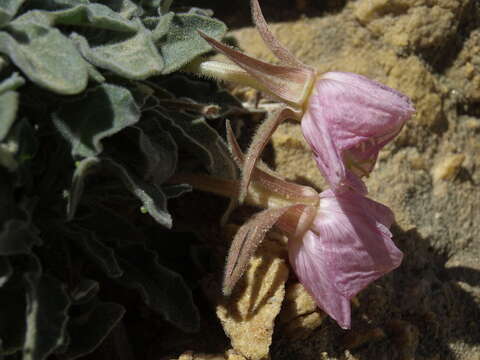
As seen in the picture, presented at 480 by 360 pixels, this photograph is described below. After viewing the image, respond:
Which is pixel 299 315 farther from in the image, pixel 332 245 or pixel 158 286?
pixel 158 286

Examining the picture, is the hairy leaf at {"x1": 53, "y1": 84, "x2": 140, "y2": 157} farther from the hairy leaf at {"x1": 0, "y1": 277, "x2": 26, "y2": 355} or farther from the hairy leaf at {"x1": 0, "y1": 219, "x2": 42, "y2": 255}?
the hairy leaf at {"x1": 0, "y1": 277, "x2": 26, "y2": 355}

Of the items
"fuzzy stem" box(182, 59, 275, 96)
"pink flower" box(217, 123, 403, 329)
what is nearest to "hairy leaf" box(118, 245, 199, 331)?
"pink flower" box(217, 123, 403, 329)

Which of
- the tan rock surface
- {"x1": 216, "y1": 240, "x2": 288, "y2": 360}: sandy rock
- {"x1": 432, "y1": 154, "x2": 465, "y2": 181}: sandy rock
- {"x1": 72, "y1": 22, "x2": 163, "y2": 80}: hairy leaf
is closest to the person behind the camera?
{"x1": 72, "y1": 22, "x2": 163, "y2": 80}: hairy leaf

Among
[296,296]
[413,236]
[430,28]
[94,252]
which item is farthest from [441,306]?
[94,252]

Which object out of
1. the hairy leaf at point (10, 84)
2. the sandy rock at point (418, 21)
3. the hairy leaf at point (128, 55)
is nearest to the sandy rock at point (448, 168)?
the sandy rock at point (418, 21)

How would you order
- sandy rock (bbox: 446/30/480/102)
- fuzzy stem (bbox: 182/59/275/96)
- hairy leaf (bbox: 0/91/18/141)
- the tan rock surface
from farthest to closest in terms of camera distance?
sandy rock (bbox: 446/30/480/102), the tan rock surface, fuzzy stem (bbox: 182/59/275/96), hairy leaf (bbox: 0/91/18/141)

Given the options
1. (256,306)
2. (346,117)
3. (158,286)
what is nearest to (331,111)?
(346,117)

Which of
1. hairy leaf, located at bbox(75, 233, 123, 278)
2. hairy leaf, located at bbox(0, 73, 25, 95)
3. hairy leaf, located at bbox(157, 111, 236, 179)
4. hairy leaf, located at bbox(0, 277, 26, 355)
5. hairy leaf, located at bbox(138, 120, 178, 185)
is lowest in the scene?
hairy leaf, located at bbox(0, 277, 26, 355)

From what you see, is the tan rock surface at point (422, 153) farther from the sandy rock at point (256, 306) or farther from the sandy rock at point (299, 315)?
the sandy rock at point (256, 306)

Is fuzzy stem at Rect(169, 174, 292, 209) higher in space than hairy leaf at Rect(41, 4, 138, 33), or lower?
lower

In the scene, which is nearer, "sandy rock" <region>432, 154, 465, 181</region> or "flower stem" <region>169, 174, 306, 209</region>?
"flower stem" <region>169, 174, 306, 209</region>
